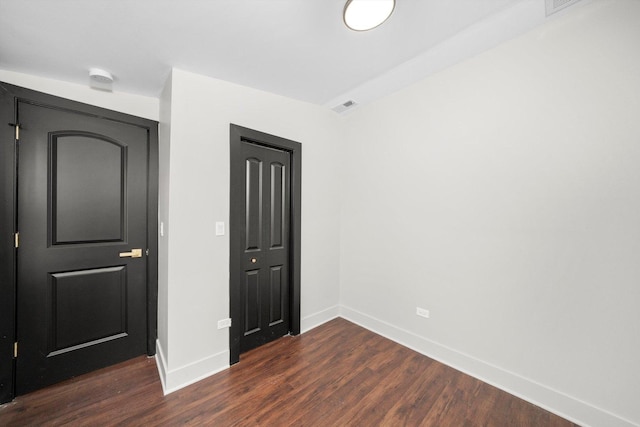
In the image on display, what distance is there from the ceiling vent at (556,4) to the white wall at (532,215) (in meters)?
0.17

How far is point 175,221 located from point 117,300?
1.10 m

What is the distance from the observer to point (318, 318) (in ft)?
10.00

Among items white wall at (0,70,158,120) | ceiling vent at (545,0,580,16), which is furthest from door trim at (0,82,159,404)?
ceiling vent at (545,0,580,16)

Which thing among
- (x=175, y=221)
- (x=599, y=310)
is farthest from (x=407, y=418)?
(x=175, y=221)

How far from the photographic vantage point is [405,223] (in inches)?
103

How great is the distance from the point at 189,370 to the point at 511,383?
8.62 feet

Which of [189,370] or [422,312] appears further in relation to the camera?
[422,312]

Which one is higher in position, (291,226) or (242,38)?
(242,38)

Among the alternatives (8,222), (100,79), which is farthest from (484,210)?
(8,222)

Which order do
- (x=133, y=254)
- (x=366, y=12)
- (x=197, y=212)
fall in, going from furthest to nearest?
(x=133, y=254)
(x=197, y=212)
(x=366, y=12)

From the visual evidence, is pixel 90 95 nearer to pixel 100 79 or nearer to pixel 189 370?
pixel 100 79

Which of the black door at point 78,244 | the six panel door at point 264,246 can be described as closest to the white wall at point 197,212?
the six panel door at point 264,246

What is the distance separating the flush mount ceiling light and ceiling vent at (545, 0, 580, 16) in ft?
3.69

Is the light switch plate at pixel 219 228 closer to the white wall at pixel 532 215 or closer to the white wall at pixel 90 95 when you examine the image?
the white wall at pixel 90 95
